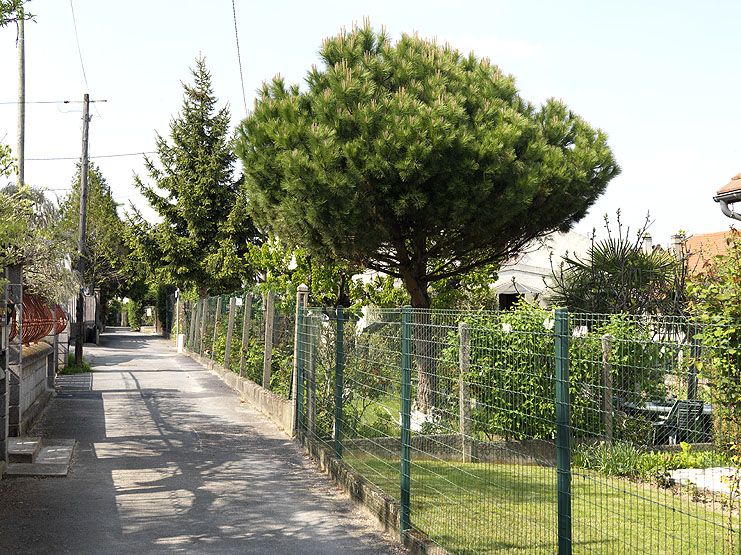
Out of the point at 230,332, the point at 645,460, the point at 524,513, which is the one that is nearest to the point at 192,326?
the point at 230,332

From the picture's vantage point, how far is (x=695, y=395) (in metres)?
4.38

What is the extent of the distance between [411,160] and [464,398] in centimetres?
869

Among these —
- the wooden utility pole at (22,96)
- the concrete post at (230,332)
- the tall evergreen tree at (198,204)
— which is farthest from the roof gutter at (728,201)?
the tall evergreen tree at (198,204)

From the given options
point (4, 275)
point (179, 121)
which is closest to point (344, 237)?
point (4, 275)

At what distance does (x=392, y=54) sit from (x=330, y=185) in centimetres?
292

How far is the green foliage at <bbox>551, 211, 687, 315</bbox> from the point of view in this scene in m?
15.6

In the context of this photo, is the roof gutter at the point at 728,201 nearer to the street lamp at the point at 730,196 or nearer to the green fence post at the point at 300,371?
the street lamp at the point at 730,196

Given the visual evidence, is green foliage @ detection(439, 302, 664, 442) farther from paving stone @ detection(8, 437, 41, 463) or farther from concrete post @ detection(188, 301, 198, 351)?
concrete post @ detection(188, 301, 198, 351)

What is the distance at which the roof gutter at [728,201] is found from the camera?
15078 mm

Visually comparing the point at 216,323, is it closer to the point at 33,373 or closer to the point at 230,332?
the point at 230,332

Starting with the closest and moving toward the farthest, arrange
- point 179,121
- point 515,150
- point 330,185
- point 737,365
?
point 737,365, point 330,185, point 515,150, point 179,121

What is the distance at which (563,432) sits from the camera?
4605mm

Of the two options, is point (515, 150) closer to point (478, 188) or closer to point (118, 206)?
point (478, 188)

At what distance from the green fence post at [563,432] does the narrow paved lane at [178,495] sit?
252 cm
